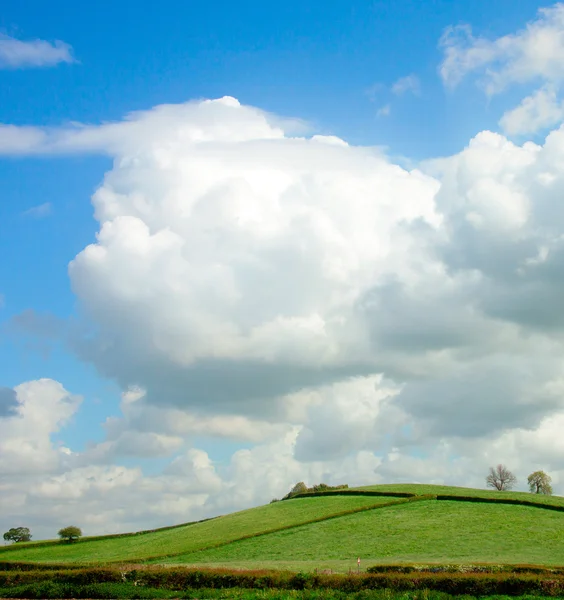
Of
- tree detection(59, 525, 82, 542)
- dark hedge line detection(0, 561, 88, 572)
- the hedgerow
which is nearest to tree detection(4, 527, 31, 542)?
tree detection(59, 525, 82, 542)

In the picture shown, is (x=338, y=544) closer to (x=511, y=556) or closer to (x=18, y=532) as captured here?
(x=511, y=556)

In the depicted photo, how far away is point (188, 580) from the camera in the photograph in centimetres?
4394

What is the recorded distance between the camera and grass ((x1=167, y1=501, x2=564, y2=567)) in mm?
64188

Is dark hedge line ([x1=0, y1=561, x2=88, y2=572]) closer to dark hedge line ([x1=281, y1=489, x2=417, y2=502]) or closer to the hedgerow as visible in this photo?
the hedgerow

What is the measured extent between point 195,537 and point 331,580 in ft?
184

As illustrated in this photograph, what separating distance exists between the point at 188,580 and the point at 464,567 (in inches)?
756

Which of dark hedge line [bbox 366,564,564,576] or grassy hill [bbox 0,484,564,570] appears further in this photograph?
grassy hill [bbox 0,484,564,570]

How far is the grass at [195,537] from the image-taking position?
85.7 metres

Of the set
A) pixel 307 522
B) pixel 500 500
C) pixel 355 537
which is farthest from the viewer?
pixel 500 500

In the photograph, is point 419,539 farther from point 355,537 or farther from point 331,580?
point 331,580

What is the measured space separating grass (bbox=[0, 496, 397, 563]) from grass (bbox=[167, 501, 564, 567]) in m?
7.26

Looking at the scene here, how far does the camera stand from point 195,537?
9200cm

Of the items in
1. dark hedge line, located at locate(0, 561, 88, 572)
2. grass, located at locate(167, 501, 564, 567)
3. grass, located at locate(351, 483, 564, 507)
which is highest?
grass, located at locate(351, 483, 564, 507)

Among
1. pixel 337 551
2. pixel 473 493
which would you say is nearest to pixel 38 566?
pixel 337 551
